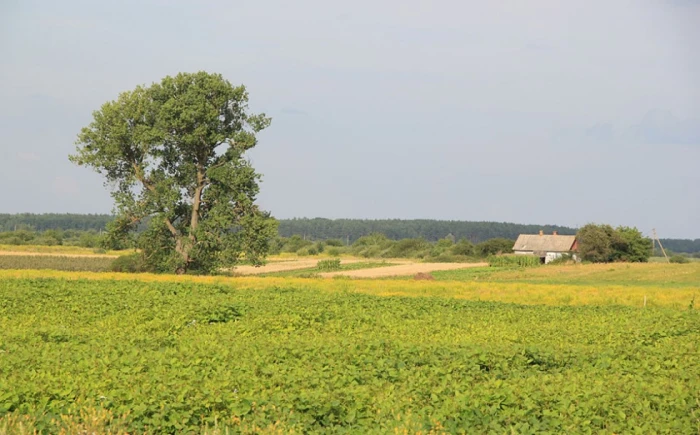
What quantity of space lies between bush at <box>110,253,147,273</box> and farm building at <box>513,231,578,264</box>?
66.7 meters

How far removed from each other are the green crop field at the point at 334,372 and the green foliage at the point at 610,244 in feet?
233

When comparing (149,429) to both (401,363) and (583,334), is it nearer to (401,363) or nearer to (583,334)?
(401,363)

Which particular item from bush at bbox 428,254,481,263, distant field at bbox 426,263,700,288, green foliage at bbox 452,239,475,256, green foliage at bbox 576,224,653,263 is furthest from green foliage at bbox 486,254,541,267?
green foliage at bbox 452,239,475,256

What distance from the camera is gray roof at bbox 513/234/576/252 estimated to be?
113 metres

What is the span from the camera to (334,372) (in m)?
14.1

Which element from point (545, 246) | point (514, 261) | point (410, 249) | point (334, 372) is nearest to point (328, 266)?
point (514, 261)

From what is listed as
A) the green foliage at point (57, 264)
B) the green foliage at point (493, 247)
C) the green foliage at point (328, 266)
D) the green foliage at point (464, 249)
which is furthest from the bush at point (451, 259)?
the green foliage at point (57, 264)

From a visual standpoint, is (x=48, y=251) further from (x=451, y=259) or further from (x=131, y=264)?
(x=451, y=259)

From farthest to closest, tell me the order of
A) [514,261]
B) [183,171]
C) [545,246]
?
[545,246] < [514,261] < [183,171]

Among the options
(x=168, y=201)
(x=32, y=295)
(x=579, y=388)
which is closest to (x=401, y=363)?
(x=579, y=388)

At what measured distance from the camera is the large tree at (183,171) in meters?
53.6

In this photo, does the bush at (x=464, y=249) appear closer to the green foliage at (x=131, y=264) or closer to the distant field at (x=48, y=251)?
the distant field at (x=48, y=251)

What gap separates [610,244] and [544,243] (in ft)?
67.8

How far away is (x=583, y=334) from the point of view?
70.6 feet
